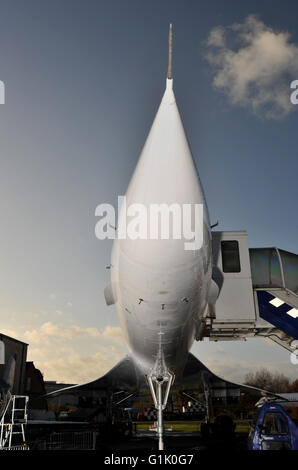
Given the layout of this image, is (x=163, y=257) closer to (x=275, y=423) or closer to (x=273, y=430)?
(x=275, y=423)

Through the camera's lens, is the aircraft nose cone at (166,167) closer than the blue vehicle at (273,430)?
Yes

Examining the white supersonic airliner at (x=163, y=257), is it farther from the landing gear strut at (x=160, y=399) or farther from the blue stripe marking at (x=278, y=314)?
the blue stripe marking at (x=278, y=314)

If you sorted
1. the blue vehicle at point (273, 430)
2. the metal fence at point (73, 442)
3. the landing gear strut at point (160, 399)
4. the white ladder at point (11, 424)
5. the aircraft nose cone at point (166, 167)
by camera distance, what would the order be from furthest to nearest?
1. the metal fence at point (73, 442)
2. the white ladder at point (11, 424)
3. the blue vehicle at point (273, 430)
4. the landing gear strut at point (160, 399)
5. the aircraft nose cone at point (166, 167)

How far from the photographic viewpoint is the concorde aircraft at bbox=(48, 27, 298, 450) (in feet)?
14.7

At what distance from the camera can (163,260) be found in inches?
186

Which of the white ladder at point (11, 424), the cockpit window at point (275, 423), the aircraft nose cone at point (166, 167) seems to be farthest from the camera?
the white ladder at point (11, 424)

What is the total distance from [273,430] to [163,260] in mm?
3883

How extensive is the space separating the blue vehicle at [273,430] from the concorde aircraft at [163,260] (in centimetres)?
151

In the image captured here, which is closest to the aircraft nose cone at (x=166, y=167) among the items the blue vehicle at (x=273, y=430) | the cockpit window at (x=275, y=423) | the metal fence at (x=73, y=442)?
the blue vehicle at (x=273, y=430)

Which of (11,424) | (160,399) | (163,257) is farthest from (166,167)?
(11,424)

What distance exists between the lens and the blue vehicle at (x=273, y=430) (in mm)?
5270

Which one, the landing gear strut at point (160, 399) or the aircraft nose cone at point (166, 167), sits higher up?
the aircraft nose cone at point (166, 167)

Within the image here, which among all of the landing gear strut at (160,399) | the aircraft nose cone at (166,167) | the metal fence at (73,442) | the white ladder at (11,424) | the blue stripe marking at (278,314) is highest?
the aircraft nose cone at (166,167)
